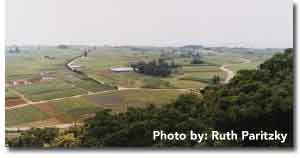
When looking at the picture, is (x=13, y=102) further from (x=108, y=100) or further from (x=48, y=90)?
(x=108, y=100)

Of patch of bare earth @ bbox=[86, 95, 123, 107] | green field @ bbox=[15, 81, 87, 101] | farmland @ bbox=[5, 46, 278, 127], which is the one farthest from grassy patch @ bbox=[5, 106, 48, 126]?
patch of bare earth @ bbox=[86, 95, 123, 107]

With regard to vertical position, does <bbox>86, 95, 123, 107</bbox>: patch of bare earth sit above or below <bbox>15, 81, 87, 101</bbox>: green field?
below

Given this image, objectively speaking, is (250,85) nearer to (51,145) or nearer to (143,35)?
(143,35)

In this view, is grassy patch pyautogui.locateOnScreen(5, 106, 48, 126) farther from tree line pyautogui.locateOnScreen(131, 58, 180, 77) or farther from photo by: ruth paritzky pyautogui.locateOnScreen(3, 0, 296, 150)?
tree line pyautogui.locateOnScreen(131, 58, 180, 77)

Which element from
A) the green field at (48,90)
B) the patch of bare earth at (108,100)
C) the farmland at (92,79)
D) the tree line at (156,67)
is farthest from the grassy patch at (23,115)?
the tree line at (156,67)

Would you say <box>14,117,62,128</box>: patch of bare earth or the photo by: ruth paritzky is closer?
the photo by: ruth paritzky

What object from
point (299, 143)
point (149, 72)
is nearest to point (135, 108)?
point (149, 72)

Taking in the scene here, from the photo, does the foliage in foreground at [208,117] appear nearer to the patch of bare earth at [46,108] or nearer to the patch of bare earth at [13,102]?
the patch of bare earth at [46,108]

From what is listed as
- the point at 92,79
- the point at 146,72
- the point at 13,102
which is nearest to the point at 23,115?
the point at 13,102
